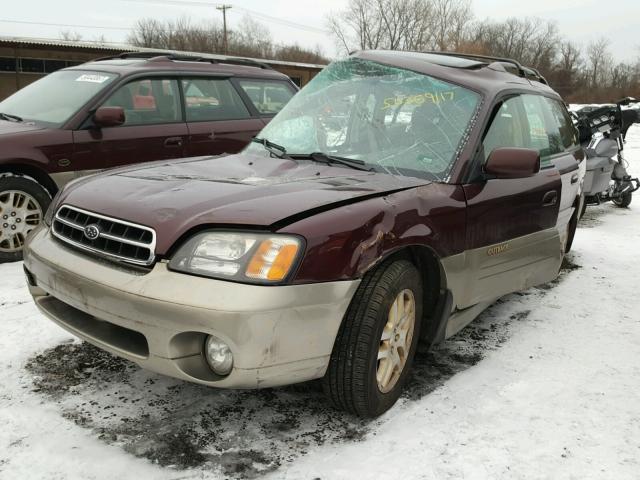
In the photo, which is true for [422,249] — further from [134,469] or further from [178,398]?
[134,469]

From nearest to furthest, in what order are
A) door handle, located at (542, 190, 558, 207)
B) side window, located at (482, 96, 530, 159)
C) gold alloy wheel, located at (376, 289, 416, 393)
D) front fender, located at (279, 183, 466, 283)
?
front fender, located at (279, 183, 466, 283)
gold alloy wheel, located at (376, 289, 416, 393)
side window, located at (482, 96, 530, 159)
door handle, located at (542, 190, 558, 207)

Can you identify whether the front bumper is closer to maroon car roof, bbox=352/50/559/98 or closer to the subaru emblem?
the subaru emblem

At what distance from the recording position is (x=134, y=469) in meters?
2.30

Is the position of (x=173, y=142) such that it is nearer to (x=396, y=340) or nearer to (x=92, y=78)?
(x=92, y=78)

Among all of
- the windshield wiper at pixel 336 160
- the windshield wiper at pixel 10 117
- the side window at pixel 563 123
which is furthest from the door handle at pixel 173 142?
the side window at pixel 563 123

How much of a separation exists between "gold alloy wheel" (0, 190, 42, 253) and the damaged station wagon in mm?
2187

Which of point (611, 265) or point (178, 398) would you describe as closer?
point (178, 398)

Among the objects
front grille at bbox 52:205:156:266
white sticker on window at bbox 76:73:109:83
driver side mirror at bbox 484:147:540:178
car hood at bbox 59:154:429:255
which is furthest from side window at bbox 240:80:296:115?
front grille at bbox 52:205:156:266

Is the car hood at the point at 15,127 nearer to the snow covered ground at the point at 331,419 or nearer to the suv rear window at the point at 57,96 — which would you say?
the suv rear window at the point at 57,96

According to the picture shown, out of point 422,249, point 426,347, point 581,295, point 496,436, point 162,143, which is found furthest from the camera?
point 162,143

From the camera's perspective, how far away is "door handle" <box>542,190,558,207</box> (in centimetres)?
378

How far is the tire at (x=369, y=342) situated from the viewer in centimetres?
250

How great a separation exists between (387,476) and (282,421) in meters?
0.60

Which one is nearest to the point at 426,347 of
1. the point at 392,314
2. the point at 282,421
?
the point at 392,314
